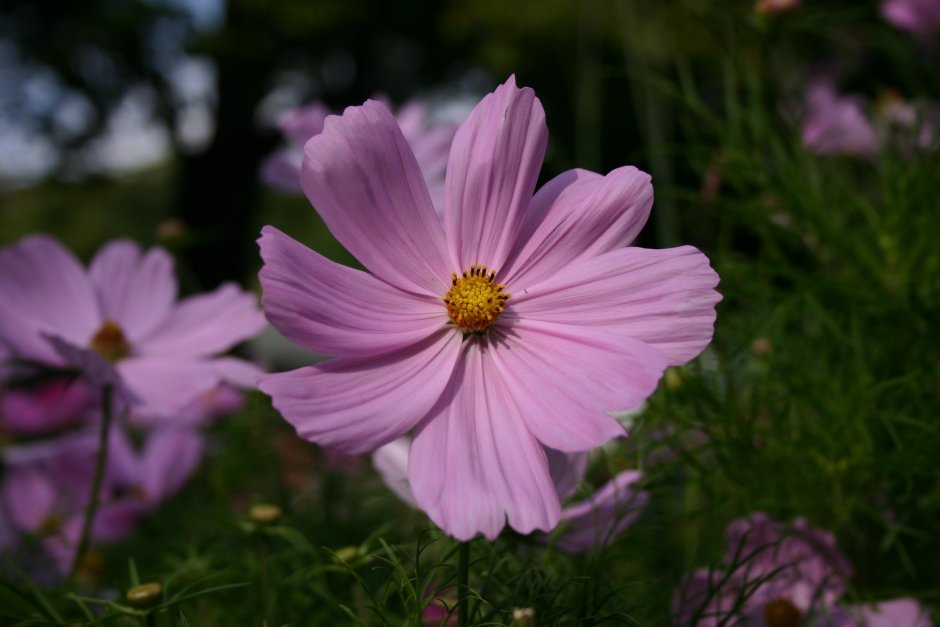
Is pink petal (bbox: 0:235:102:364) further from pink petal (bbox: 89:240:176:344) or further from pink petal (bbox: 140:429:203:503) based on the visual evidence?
pink petal (bbox: 140:429:203:503)

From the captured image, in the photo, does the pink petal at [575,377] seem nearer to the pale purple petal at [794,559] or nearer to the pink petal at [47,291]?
the pale purple petal at [794,559]

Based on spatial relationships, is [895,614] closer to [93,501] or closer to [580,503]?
[580,503]

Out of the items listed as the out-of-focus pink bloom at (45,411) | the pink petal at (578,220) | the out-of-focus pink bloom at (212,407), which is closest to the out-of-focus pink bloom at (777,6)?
the pink petal at (578,220)


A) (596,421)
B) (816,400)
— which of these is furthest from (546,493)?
(816,400)

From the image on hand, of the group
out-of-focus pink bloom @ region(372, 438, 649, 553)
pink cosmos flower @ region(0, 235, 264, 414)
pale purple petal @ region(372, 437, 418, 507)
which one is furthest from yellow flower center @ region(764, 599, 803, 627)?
pink cosmos flower @ region(0, 235, 264, 414)

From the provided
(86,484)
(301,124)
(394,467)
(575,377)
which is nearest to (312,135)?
(301,124)

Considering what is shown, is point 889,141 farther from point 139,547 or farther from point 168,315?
point 139,547
